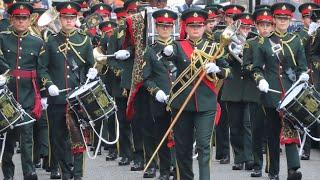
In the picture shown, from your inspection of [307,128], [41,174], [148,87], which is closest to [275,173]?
[307,128]

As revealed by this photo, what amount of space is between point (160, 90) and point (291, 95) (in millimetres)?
1514

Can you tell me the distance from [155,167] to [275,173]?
1695 millimetres

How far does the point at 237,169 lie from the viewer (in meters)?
15.5

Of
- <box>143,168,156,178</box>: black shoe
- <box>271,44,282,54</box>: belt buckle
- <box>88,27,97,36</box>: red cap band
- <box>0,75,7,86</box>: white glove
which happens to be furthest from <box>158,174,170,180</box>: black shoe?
<box>88,27,97,36</box>: red cap band

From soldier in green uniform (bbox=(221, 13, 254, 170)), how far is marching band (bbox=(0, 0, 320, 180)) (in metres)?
0.02

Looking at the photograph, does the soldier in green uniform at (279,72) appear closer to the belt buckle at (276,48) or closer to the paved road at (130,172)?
the belt buckle at (276,48)

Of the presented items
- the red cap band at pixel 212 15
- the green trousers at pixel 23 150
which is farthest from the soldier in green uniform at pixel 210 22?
the green trousers at pixel 23 150

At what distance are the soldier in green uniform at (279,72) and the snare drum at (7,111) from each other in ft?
9.10

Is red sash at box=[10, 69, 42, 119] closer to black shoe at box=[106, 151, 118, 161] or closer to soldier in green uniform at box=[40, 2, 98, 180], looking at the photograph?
soldier in green uniform at box=[40, 2, 98, 180]

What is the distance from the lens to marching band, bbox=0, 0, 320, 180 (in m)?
12.5

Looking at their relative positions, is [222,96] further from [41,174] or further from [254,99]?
[41,174]

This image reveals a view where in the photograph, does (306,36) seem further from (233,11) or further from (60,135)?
(60,135)

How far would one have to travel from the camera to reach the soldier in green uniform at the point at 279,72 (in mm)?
13500

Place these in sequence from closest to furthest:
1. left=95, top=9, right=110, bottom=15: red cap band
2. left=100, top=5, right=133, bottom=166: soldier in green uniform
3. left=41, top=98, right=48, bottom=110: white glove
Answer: left=41, top=98, right=48, bottom=110: white glove
left=100, top=5, right=133, bottom=166: soldier in green uniform
left=95, top=9, right=110, bottom=15: red cap band
